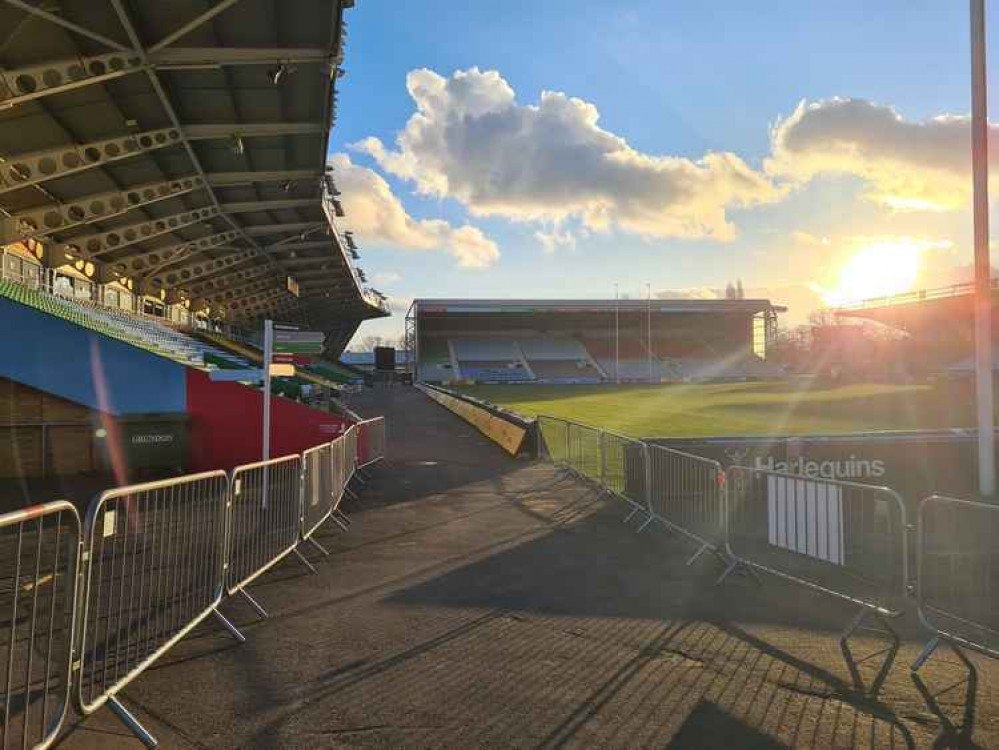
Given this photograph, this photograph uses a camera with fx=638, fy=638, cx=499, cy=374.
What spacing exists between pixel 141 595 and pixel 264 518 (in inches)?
109

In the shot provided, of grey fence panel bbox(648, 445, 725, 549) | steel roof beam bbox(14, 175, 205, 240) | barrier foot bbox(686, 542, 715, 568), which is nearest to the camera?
barrier foot bbox(686, 542, 715, 568)

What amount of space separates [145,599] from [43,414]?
9969 mm

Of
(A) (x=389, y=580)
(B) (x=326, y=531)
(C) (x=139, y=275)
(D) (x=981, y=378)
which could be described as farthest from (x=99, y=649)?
(C) (x=139, y=275)

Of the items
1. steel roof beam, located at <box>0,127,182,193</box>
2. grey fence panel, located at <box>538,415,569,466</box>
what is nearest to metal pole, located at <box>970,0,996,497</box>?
grey fence panel, located at <box>538,415,569,466</box>

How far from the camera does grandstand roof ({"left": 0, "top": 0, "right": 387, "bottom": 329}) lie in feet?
43.4

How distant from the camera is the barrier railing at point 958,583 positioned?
4664 millimetres

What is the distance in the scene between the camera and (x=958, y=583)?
6.68m

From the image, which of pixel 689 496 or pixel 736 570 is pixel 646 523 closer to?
pixel 689 496

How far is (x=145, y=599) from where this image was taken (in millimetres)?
6059

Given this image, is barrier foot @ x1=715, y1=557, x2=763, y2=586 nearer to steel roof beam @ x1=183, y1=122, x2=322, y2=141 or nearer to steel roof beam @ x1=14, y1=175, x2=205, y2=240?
steel roof beam @ x1=183, y1=122, x2=322, y2=141

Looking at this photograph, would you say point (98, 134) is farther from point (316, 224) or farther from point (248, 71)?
point (316, 224)

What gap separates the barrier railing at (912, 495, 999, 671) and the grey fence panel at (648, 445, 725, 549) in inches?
83.3

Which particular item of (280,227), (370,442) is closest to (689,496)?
(370,442)

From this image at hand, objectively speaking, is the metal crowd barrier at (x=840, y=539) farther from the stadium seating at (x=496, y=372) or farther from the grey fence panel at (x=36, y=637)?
the stadium seating at (x=496, y=372)
